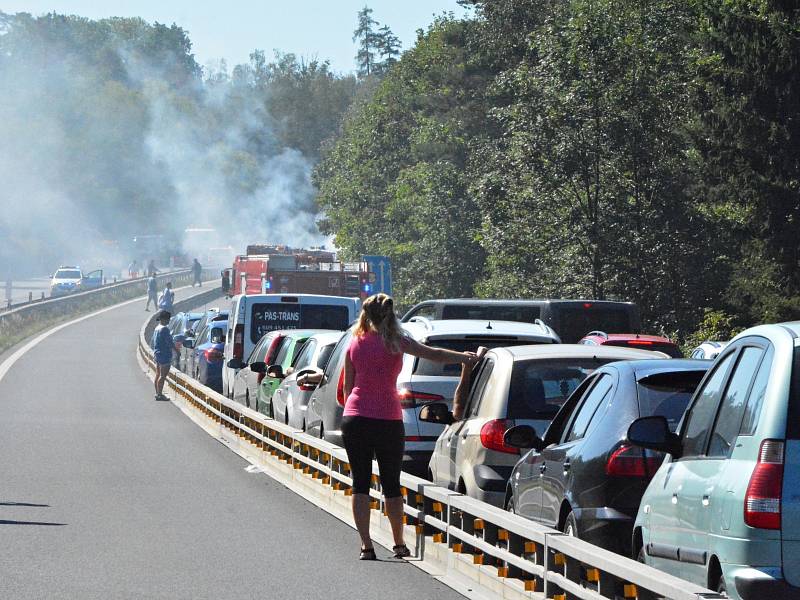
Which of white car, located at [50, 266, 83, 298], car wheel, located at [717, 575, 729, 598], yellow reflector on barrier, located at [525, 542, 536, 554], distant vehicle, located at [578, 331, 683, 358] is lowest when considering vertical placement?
yellow reflector on barrier, located at [525, 542, 536, 554]

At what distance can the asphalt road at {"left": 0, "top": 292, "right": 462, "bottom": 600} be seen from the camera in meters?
10.1

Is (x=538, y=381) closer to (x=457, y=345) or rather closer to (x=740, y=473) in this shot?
(x=457, y=345)

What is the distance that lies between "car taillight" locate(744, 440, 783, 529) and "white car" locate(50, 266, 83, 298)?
8730cm

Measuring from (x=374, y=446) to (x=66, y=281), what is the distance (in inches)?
3435

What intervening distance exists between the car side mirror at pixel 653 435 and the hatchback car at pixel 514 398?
3.90 meters

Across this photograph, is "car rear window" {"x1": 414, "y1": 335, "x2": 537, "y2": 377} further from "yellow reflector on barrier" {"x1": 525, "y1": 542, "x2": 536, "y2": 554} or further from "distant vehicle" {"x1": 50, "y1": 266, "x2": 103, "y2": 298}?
"distant vehicle" {"x1": 50, "y1": 266, "x2": 103, "y2": 298}

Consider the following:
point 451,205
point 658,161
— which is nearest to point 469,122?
point 451,205

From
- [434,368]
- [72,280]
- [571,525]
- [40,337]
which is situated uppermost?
[72,280]

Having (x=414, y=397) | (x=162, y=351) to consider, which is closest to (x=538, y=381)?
(x=414, y=397)

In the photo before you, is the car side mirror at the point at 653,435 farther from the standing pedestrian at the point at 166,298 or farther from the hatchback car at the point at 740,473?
the standing pedestrian at the point at 166,298

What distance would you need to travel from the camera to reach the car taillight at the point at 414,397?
14.0 metres

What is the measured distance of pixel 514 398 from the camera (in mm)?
11203

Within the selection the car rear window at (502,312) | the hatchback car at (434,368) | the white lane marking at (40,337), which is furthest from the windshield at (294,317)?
the white lane marking at (40,337)

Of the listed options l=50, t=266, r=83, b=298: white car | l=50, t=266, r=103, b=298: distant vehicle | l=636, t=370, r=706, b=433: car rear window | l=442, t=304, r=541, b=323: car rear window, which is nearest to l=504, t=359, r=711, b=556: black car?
l=636, t=370, r=706, b=433: car rear window
